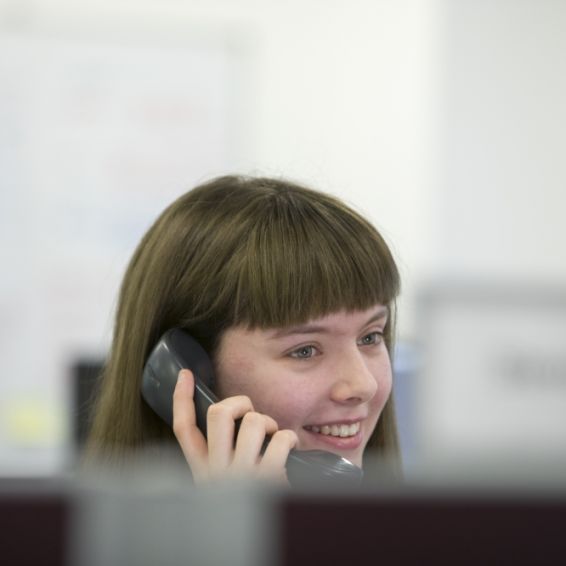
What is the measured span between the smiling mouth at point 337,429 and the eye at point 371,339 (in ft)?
0.32

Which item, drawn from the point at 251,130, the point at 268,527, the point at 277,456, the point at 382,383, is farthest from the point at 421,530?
the point at 251,130

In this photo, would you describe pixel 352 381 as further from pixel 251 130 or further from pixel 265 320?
pixel 251 130

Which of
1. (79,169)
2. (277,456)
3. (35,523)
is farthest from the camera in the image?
(79,169)

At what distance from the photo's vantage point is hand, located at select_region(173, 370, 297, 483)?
1079 millimetres

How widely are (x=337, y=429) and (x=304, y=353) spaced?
0.10 meters

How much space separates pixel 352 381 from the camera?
113 cm

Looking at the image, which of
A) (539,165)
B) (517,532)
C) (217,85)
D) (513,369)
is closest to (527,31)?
(539,165)

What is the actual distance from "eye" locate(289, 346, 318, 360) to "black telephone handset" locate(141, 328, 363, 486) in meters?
0.11

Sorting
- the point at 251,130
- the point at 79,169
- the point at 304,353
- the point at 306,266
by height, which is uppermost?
the point at 251,130

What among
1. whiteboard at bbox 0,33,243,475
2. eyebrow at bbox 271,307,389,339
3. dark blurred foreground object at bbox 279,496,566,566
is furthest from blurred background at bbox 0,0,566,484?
dark blurred foreground object at bbox 279,496,566,566

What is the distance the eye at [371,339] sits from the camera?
1183 mm

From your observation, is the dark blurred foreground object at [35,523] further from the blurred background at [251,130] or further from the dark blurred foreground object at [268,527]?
the blurred background at [251,130]

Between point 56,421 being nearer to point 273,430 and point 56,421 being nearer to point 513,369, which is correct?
point 513,369

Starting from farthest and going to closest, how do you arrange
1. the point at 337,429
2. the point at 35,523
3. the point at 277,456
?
the point at 337,429
the point at 277,456
the point at 35,523
